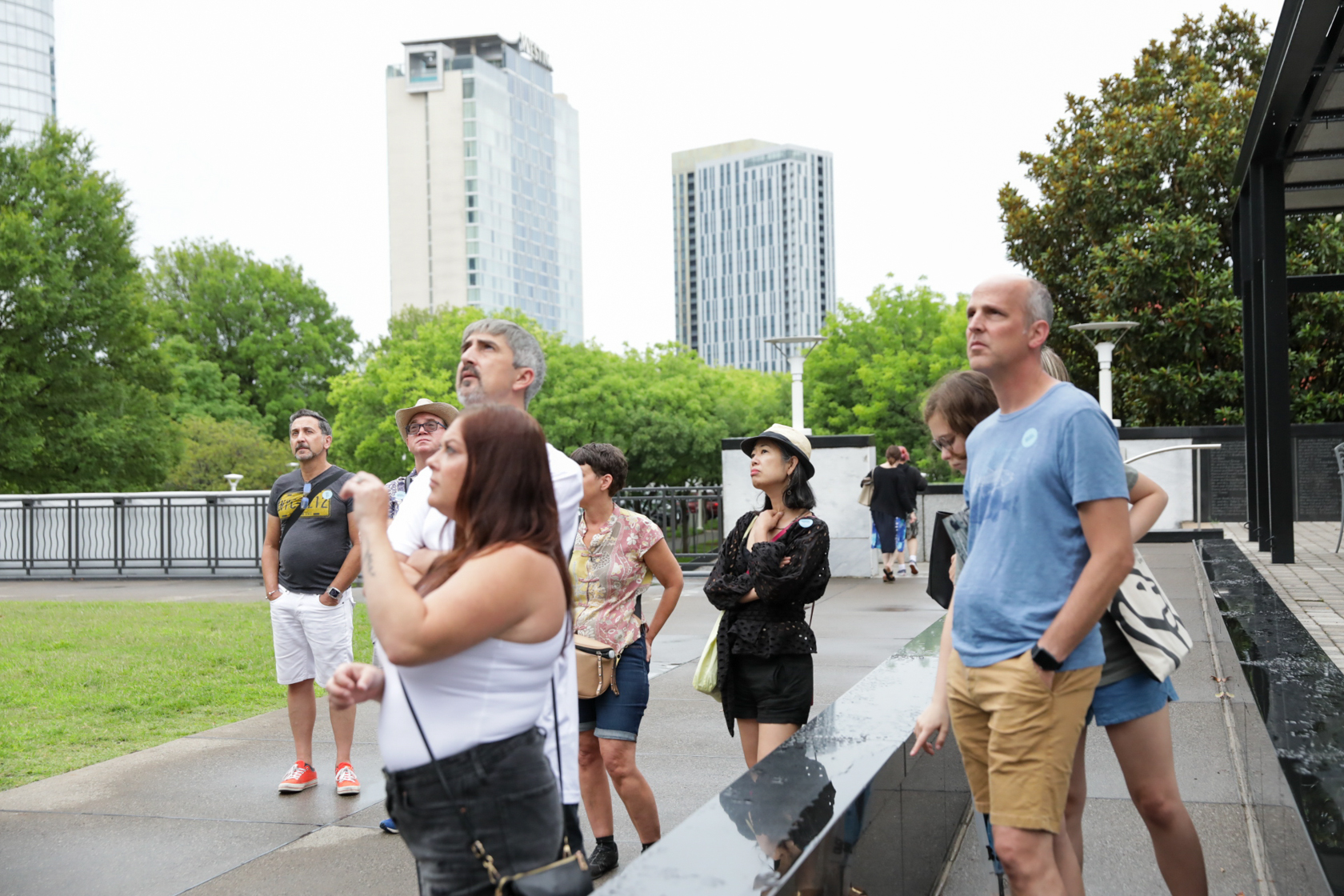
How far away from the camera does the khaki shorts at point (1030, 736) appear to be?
8.82 ft

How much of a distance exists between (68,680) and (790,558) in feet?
25.8

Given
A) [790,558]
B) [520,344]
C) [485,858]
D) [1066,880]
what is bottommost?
[1066,880]

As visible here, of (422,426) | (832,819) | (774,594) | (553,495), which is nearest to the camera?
(553,495)

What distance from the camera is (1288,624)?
5.38m

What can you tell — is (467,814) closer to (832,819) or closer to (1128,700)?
(832,819)

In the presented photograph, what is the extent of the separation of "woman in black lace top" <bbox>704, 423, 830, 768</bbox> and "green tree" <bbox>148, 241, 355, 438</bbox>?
5664cm

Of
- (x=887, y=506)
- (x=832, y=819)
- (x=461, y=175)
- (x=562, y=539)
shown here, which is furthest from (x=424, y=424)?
(x=461, y=175)

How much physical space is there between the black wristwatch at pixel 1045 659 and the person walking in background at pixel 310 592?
3.91 metres

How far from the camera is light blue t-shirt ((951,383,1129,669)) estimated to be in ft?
8.63

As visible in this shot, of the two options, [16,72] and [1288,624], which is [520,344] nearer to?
[1288,624]

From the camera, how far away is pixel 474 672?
7.11 feet

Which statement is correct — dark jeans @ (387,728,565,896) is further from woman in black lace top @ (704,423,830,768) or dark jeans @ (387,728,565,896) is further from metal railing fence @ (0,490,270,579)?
metal railing fence @ (0,490,270,579)

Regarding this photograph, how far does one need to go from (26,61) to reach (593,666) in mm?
143458

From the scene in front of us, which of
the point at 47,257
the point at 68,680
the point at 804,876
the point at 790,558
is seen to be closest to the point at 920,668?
the point at 790,558
